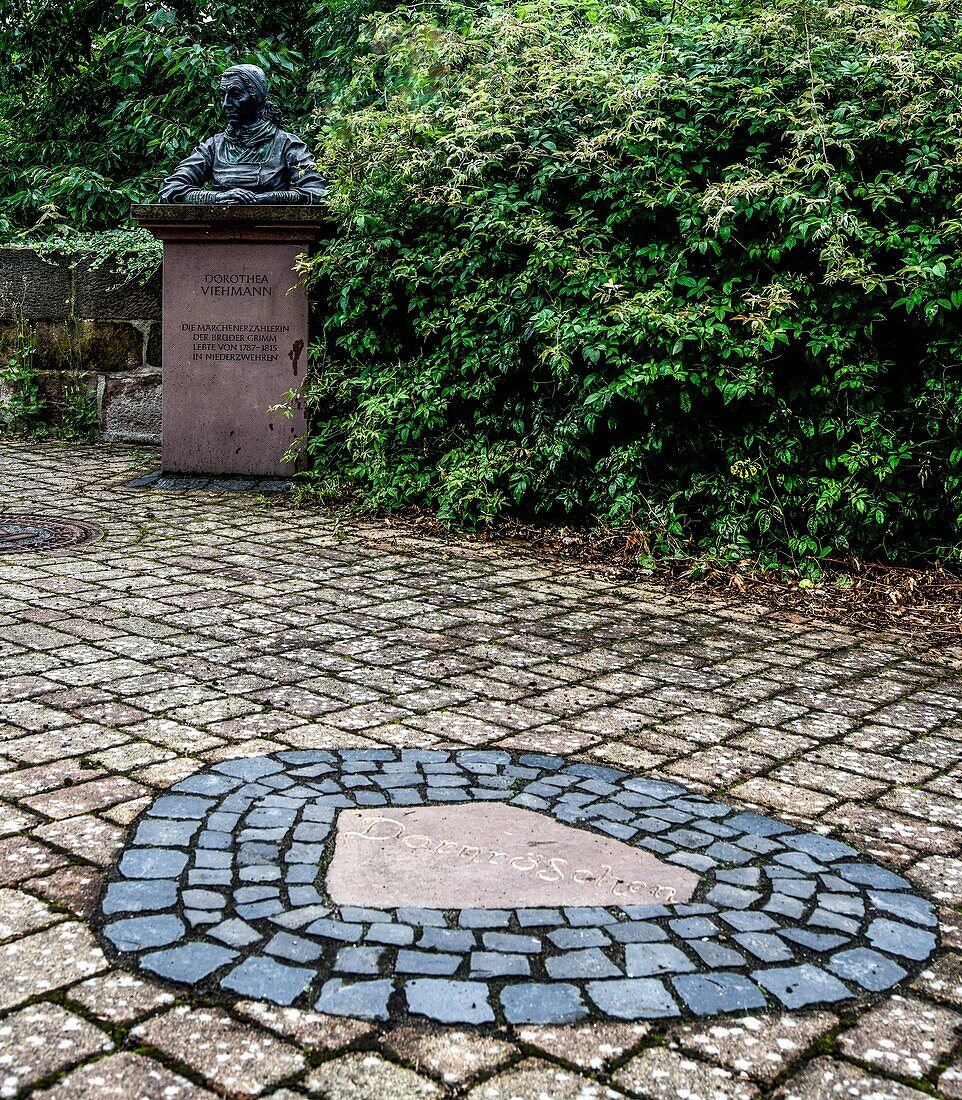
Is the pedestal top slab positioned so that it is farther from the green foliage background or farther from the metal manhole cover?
the metal manhole cover

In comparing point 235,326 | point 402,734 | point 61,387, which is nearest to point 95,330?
point 61,387

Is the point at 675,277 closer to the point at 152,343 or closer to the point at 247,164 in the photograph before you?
the point at 247,164

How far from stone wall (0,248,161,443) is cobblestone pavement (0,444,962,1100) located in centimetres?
257

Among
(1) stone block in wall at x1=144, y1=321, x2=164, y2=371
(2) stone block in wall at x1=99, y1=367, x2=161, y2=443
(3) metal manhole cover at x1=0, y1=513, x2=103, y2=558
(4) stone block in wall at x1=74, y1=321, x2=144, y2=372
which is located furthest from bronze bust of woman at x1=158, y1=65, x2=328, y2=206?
(3) metal manhole cover at x1=0, y1=513, x2=103, y2=558

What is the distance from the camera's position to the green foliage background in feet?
20.0

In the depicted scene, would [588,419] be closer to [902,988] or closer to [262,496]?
[262,496]

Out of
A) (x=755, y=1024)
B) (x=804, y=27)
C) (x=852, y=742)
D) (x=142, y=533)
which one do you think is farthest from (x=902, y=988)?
(x=804, y=27)

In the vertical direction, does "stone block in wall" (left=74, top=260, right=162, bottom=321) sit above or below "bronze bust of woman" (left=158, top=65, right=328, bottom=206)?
below

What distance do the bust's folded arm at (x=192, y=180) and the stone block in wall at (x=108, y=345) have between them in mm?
1900

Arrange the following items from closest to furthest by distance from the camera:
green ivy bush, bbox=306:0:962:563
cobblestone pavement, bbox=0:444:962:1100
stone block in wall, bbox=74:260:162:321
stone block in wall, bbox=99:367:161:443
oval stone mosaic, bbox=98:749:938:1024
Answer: cobblestone pavement, bbox=0:444:962:1100
oval stone mosaic, bbox=98:749:938:1024
green ivy bush, bbox=306:0:962:563
stone block in wall, bbox=74:260:162:321
stone block in wall, bbox=99:367:161:443

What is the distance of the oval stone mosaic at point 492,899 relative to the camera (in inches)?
89.5

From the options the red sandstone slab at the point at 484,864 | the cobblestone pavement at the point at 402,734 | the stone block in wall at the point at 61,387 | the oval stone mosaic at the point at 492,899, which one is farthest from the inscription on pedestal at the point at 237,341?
the red sandstone slab at the point at 484,864

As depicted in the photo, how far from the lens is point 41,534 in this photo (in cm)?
659

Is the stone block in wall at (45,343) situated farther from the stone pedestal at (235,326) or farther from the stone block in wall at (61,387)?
the stone pedestal at (235,326)
